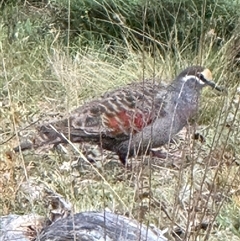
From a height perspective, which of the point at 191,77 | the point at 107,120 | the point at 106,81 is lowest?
the point at 106,81

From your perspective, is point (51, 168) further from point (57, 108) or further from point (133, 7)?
point (133, 7)

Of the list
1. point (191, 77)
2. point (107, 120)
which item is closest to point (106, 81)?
point (191, 77)

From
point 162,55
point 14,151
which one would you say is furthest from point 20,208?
point 162,55

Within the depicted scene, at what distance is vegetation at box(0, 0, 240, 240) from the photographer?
5.92m

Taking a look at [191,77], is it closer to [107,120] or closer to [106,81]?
[107,120]

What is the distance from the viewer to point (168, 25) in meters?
9.11

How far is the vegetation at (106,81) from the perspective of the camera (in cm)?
592

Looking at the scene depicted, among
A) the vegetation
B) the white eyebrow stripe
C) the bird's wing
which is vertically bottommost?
the vegetation

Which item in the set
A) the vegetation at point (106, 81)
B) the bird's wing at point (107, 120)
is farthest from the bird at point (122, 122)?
the vegetation at point (106, 81)

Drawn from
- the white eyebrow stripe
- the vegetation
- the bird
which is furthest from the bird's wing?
the white eyebrow stripe

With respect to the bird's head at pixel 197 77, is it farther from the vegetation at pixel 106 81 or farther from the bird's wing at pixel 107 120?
the bird's wing at pixel 107 120

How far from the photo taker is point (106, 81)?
8273 mm

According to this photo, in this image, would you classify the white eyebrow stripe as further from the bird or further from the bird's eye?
the bird

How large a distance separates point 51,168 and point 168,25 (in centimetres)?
285
